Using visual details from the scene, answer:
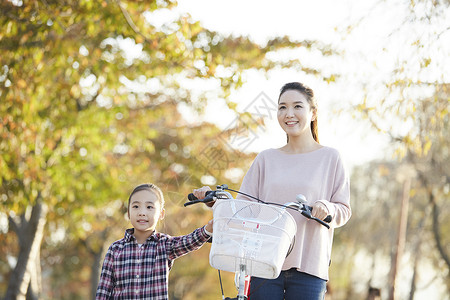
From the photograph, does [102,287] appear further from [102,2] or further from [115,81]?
[115,81]

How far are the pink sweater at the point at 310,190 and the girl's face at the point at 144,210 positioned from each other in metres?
0.58

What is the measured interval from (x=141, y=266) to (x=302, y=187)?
107 centimetres

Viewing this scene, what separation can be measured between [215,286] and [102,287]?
99.4 ft


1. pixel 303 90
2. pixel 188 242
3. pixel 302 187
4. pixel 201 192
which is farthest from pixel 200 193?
pixel 303 90

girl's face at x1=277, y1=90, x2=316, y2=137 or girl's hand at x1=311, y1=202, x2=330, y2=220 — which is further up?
girl's face at x1=277, y1=90, x2=316, y2=137

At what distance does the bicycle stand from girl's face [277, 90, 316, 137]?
23.7 inches

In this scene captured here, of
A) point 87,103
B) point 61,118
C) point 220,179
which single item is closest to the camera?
point 61,118

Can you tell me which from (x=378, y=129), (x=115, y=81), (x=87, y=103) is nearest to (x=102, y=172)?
(x=87, y=103)

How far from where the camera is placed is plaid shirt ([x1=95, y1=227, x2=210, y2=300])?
3584 millimetres

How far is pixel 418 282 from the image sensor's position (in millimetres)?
28516

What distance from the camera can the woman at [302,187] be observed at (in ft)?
10.6

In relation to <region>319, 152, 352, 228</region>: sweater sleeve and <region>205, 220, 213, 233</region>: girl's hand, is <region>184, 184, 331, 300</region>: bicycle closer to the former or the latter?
<region>319, 152, 352, 228</region>: sweater sleeve

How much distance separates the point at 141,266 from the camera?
3.62m

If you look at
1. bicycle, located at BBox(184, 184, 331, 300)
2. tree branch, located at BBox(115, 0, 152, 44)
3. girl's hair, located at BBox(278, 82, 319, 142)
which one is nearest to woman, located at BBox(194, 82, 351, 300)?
girl's hair, located at BBox(278, 82, 319, 142)
